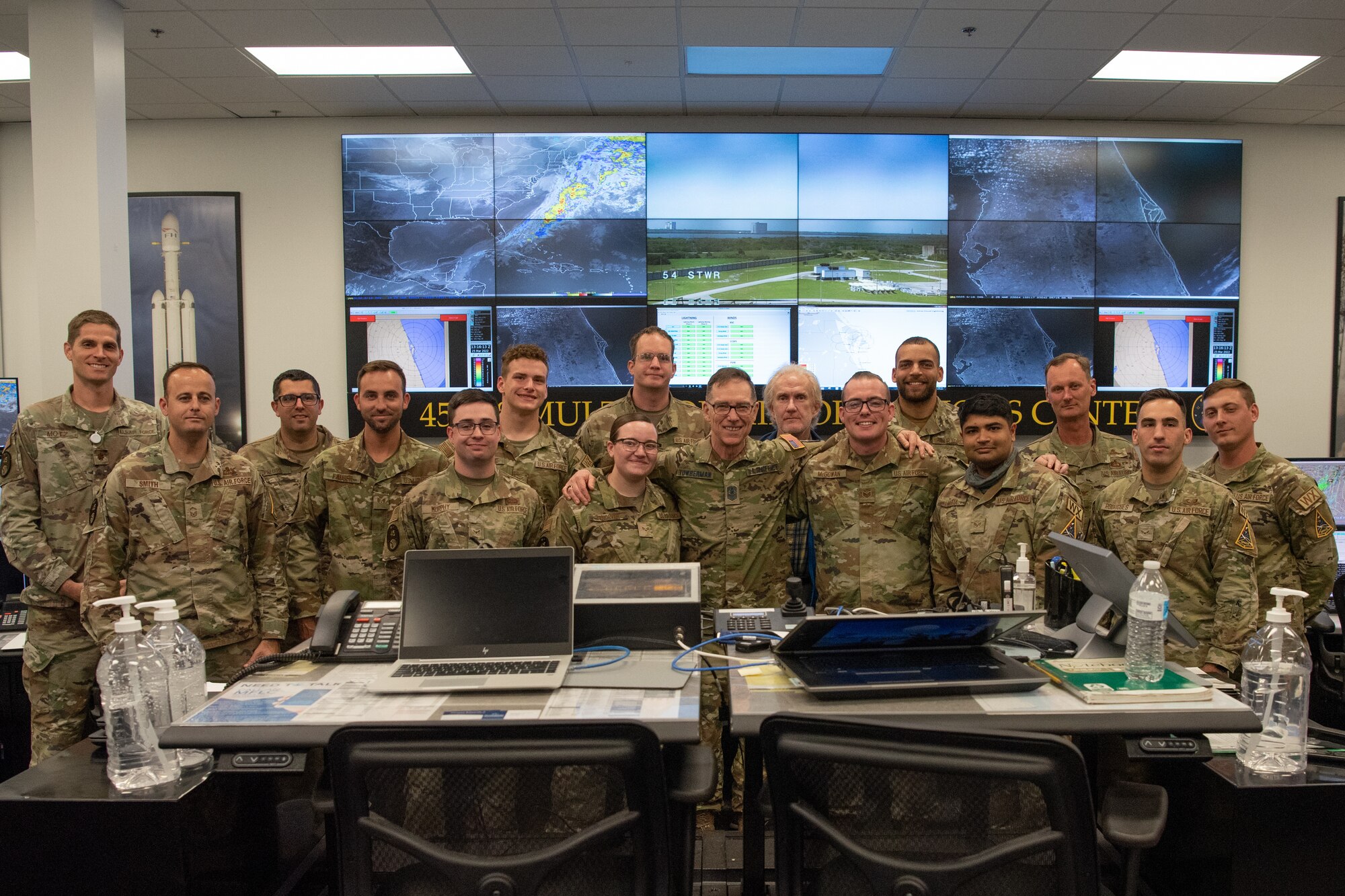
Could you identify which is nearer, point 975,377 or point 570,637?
point 570,637

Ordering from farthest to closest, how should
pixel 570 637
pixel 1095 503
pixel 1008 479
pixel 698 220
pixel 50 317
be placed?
pixel 698 220, pixel 50 317, pixel 1095 503, pixel 1008 479, pixel 570 637

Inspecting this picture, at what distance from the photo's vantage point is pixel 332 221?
519 centimetres

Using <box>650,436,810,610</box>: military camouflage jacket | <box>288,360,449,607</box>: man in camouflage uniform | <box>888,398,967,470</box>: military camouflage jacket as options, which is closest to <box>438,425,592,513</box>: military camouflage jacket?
<box>288,360,449,607</box>: man in camouflage uniform

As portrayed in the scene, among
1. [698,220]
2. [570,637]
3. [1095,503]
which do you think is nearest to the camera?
[570,637]

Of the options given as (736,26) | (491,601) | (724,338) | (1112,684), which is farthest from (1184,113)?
(491,601)

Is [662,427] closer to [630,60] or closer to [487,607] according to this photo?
[487,607]

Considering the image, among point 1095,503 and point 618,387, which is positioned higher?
point 618,387

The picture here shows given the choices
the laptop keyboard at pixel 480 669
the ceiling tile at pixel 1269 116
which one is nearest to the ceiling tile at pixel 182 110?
the laptop keyboard at pixel 480 669

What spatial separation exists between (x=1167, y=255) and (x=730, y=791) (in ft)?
14.6

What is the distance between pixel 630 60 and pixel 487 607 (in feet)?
11.4

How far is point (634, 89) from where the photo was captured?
4.77 metres

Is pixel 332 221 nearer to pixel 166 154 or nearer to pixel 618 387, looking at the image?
pixel 166 154

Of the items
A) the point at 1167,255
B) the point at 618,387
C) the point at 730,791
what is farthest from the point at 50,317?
the point at 1167,255

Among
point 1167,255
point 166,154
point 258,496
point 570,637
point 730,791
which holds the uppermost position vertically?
point 166,154
